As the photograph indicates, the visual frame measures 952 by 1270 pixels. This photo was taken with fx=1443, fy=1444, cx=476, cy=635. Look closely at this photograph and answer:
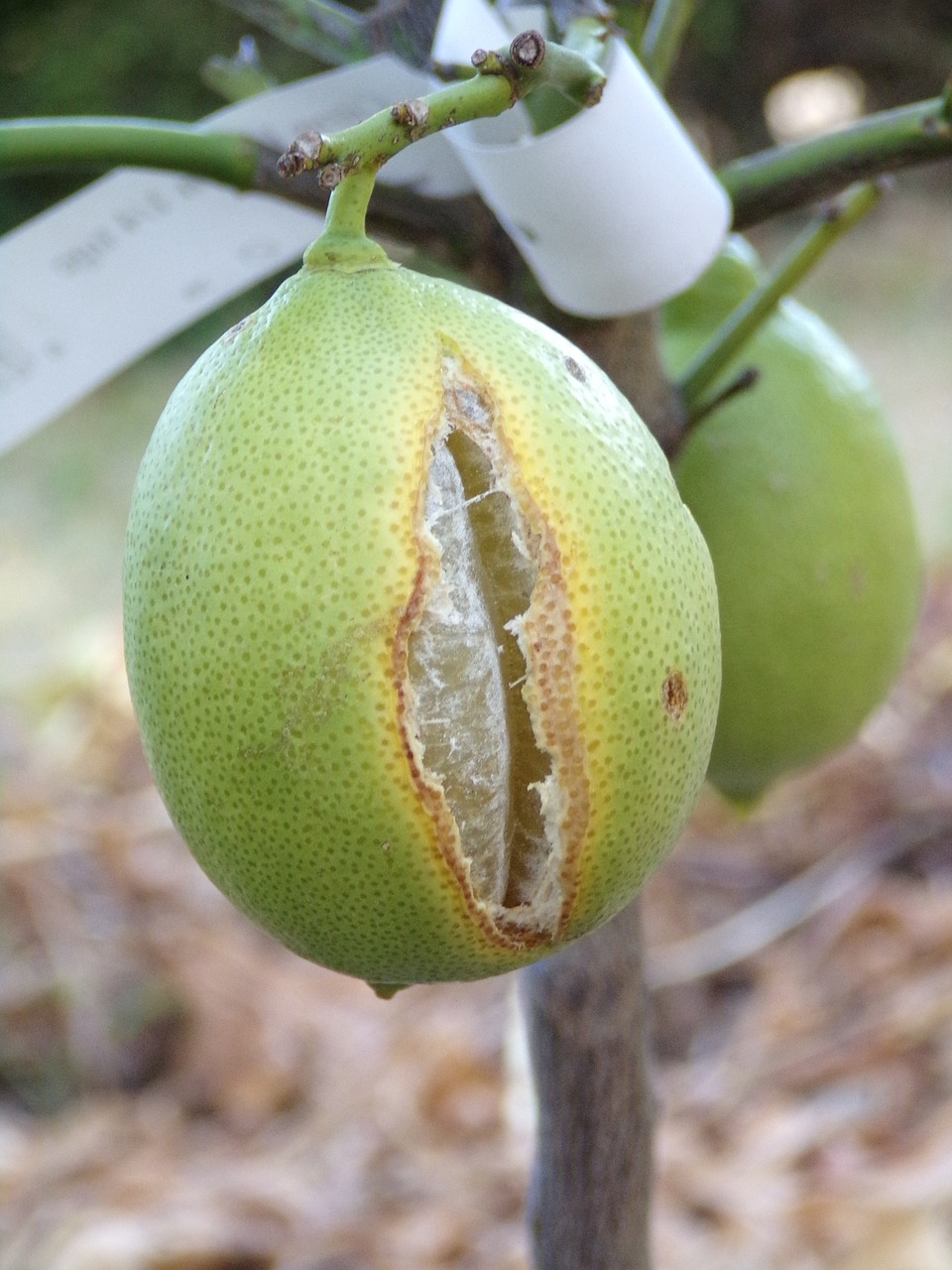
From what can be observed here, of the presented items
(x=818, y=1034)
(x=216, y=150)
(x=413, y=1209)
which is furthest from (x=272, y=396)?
(x=818, y=1034)

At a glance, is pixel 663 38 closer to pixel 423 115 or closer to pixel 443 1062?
pixel 423 115

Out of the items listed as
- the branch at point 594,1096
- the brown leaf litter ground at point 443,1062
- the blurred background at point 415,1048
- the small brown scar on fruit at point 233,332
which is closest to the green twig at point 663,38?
the blurred background at point 415,1048

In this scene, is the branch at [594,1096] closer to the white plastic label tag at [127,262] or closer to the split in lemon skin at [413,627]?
the split in lemon skin at [413,627]

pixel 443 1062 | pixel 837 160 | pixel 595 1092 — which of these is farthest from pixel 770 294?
pixel 443 1062

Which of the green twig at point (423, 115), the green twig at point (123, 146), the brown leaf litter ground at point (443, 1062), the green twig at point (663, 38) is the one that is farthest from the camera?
the brown leaf litter ground at point (443, 1062)

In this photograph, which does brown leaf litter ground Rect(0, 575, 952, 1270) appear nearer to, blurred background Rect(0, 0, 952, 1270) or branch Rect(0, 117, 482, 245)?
blurred background Rect(0, 0, 952, 1270)

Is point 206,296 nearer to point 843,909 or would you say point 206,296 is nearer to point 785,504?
point 785,504
